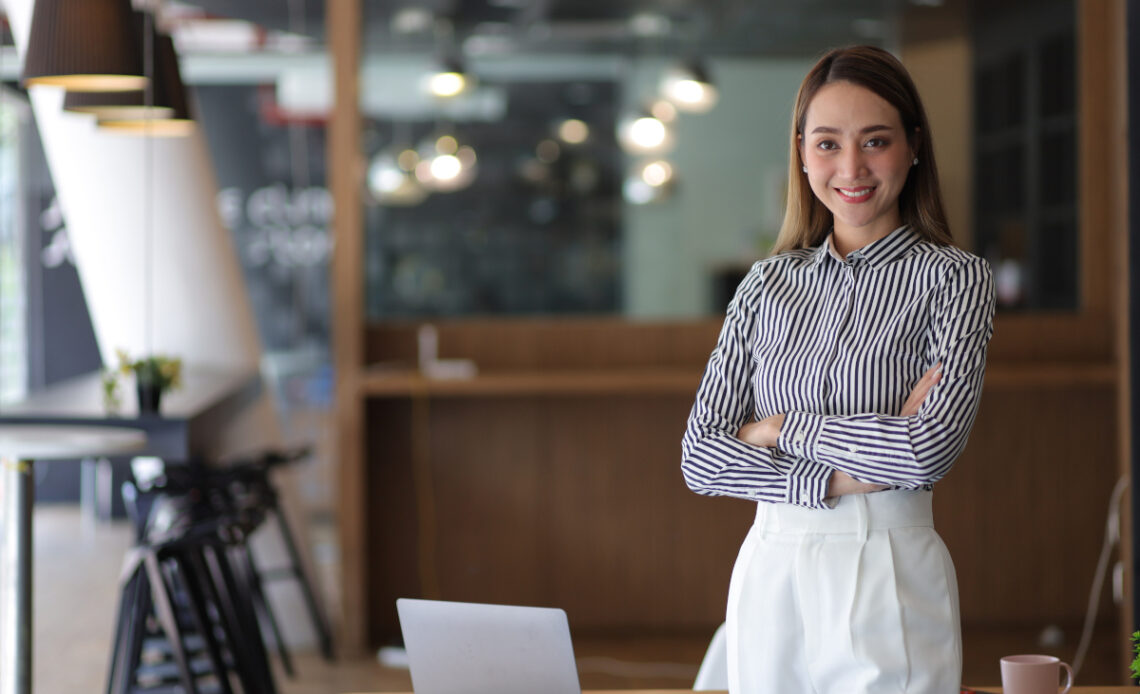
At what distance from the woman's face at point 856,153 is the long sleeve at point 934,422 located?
135mm

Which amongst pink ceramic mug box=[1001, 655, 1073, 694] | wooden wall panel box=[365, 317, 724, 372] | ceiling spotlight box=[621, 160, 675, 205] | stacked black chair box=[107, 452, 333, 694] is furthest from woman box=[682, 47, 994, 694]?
ceiling spotlight box=[621, 160, 675, 205]

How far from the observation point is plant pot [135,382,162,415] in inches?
149

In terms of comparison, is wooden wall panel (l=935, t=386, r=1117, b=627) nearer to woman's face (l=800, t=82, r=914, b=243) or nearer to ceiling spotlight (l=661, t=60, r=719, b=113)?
ceiling spotlight (l=661, t=60, r=719, b=113)

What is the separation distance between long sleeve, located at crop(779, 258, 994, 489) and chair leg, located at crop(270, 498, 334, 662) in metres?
3.25

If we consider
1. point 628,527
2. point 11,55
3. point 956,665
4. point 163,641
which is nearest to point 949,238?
point 956,665

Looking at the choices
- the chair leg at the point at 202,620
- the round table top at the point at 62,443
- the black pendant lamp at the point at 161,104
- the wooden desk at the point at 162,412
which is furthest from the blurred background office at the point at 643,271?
the round table top at the point at 62,443

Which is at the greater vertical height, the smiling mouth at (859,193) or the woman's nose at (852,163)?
the woman's nose at (852,163)

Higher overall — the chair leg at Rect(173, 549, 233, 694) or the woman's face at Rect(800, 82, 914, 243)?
the woman's face at Rect(800, 82, 914, 243)

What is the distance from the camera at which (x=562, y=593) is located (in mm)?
5008

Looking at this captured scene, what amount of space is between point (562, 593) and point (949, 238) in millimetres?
3527

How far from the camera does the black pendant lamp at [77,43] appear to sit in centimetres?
296

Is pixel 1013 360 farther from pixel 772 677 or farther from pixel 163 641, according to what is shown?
pixel 772 677

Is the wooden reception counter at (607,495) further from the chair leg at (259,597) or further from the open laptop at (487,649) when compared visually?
Answer: the open laptop at (487,649)

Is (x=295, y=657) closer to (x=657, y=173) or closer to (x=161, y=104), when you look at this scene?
(x=161, y=104)
